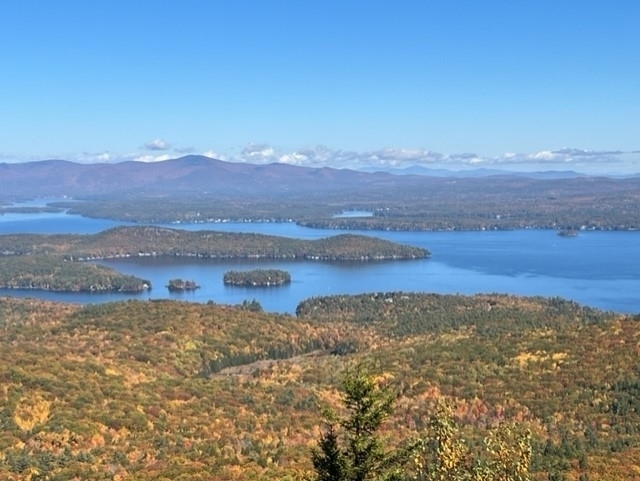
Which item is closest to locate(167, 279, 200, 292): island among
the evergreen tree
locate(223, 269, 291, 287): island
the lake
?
the lake

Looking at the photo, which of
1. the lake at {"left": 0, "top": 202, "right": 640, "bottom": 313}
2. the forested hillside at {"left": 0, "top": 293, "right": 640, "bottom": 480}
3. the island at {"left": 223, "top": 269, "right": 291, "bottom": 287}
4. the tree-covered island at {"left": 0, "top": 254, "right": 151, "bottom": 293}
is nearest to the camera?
the forested hillside at {"left": 0, "top": 293, "right": 640, "bottom": 480}

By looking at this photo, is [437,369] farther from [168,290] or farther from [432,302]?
[168,290]

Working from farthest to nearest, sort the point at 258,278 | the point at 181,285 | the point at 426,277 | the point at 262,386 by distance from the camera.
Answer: the point at 426,277 < the point at 258,278 < the point at 181,285 < the point at 262,386

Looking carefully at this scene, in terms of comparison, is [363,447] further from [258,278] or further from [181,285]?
[258,278]

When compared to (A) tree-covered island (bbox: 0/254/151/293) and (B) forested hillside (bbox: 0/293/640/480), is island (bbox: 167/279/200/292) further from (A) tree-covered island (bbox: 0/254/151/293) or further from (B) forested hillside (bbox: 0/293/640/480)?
(B) forested hillside (bbox: 0/293/640/480)

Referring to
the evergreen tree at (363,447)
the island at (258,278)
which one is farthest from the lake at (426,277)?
the evergreen tree at (363,447)

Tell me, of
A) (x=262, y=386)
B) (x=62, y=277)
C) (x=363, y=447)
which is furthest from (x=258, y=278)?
(x=363, y=447)

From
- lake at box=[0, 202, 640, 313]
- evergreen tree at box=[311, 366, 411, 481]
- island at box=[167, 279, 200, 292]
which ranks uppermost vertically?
evergreen tree at box=[311, 366, 411, 481]
